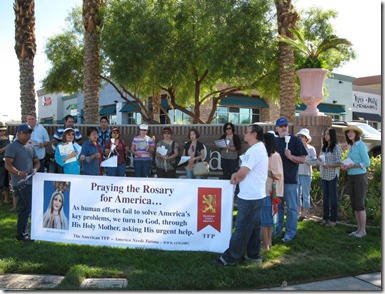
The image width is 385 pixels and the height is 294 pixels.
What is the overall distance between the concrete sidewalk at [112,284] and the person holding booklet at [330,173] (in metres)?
2.52

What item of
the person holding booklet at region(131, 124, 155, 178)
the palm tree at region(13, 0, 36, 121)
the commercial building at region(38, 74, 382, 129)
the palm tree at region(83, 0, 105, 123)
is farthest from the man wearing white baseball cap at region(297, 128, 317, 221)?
the commercial building at region(38, 74, 382, 129)

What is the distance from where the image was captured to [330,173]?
745cm

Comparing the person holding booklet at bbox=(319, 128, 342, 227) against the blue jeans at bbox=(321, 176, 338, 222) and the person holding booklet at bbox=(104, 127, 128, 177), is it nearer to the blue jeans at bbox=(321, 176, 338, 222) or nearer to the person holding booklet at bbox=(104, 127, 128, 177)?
the blue jeans at bbox=(321, 176, 338, 222)

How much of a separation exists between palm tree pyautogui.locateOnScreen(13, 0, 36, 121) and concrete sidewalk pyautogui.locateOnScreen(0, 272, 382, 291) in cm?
866

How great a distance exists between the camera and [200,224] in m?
5.73

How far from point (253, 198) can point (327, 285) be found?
1.32 meters

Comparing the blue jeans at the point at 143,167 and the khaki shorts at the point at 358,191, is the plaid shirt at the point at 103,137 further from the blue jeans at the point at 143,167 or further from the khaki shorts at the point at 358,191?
the khaki shorts at the point at 358,191

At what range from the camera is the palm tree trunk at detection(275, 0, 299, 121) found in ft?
41.5

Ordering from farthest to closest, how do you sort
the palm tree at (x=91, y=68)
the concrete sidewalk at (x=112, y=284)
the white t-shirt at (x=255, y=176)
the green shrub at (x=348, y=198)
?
the palm tree at (x=91, y=68) < the green shrub at (x=348, y=198) < the white t-shirt at (x=255, y=176) < the concrete sidewalk at (x=112, y=284)

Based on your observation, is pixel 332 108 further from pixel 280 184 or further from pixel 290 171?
pixel 280 184

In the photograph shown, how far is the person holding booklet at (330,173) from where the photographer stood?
7.36 m

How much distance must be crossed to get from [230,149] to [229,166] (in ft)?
1.44

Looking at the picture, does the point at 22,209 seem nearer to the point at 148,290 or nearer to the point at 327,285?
the point at 148,290

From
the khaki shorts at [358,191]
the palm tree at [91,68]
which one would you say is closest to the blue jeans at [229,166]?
the khaki shorts at [358,191]
